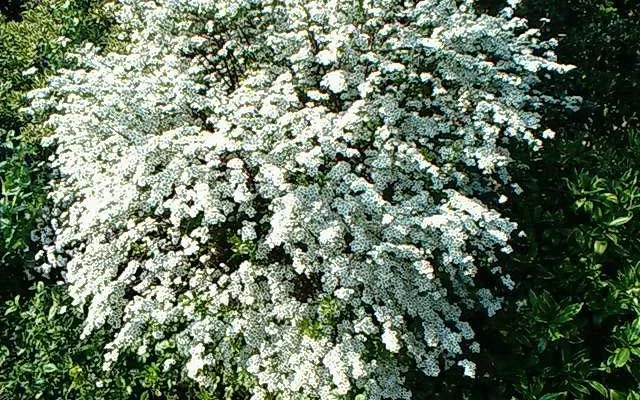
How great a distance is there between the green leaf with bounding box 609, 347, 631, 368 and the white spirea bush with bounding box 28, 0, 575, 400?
57cm

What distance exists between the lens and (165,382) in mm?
3809

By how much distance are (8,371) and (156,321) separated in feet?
3.73

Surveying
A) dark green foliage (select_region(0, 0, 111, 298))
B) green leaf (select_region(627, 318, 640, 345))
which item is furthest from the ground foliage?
dark green foliage (select_region(0, 0, 111, 298))

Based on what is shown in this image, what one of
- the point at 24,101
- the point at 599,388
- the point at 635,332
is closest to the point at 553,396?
the point at 599,388

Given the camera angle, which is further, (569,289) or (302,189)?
(569,289)

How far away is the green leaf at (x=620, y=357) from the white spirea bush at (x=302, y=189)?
22.4 inches

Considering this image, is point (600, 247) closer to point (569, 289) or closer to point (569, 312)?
point (569, 289)

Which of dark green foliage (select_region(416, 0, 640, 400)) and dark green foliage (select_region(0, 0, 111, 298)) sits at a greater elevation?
dark green foliage (select_region(0, 0, 111, 298))

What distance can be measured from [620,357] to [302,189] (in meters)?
1.61

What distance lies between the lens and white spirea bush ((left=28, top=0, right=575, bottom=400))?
2986 mm

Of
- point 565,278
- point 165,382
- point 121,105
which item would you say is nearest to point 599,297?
point 565,278

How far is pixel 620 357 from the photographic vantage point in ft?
10.7

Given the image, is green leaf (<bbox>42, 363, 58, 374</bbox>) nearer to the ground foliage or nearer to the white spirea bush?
the ground foliage

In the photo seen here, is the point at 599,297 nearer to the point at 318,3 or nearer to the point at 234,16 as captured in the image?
the point at 318,3
